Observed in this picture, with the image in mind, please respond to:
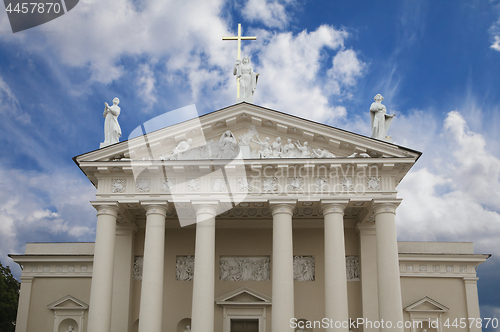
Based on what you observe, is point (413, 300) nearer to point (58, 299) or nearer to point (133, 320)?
point (133, 320)

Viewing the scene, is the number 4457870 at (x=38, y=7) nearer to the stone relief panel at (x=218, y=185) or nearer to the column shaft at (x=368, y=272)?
the stone relief panel at (x=218, y=185)

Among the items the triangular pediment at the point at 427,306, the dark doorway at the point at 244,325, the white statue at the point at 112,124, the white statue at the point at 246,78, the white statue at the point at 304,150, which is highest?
the white statue at the point at 246,78

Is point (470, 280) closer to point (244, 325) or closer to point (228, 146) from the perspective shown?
point (244, 325)

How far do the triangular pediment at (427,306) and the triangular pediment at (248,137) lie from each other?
7.74m

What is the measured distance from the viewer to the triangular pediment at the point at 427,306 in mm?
23234

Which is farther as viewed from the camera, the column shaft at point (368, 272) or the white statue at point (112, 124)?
the white statue at point (112, 124)

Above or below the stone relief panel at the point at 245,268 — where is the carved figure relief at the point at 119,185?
above

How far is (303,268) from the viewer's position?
2216cm

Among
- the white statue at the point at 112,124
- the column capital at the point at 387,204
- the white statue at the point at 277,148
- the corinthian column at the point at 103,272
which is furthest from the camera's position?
the white statue at the point at 112,124

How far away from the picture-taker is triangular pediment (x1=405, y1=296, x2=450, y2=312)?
23.2 metres

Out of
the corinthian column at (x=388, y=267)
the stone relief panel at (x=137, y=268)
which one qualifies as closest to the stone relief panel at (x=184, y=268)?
the stone relief panel at (x=137, y=268)

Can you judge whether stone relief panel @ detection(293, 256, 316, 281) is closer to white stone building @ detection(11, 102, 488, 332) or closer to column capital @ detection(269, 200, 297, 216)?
white stone building @ detection(11, 102, 488, 332)

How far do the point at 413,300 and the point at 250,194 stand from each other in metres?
9.92

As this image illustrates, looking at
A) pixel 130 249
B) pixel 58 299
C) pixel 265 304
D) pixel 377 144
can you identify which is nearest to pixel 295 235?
pixel 265 304
